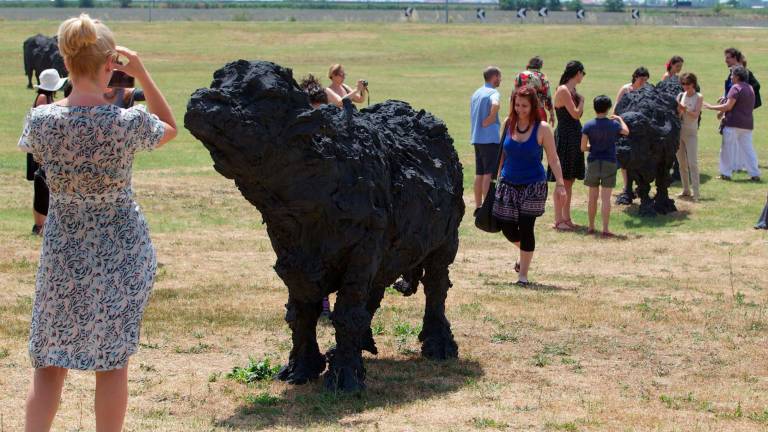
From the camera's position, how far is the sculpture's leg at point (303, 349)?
25.4ft

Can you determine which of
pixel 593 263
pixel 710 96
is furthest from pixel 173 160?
pixel 710 96

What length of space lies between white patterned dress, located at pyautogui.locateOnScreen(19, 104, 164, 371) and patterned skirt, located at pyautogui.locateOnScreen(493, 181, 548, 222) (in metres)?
6.18

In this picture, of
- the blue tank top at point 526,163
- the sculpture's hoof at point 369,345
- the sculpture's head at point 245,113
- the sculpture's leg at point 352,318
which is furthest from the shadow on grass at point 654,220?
the sculpture's head at point 245,113

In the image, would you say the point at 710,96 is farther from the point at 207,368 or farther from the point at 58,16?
the point at 58,16

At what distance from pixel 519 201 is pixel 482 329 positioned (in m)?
2.01

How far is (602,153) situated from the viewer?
14953 millimetres

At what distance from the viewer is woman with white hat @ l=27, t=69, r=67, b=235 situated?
11953 mm

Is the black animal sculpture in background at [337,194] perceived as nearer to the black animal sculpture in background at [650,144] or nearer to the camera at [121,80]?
the camera at [121,80]

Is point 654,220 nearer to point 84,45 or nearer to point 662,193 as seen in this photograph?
point 662,193

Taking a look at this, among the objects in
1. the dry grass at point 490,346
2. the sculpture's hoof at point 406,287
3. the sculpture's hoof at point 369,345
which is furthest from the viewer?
the sculpture's hoof at point 406,287

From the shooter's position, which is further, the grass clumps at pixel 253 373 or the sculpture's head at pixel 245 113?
the grass clumps at pixel 253 373

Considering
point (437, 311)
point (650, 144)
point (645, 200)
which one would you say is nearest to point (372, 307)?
point (437, 311)

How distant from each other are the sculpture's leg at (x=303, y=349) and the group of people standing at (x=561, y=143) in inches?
154

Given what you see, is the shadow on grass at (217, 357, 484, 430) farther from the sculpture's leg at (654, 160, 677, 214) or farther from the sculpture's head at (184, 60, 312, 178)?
the sculpture's leg at (654, 160, 677, 214)
